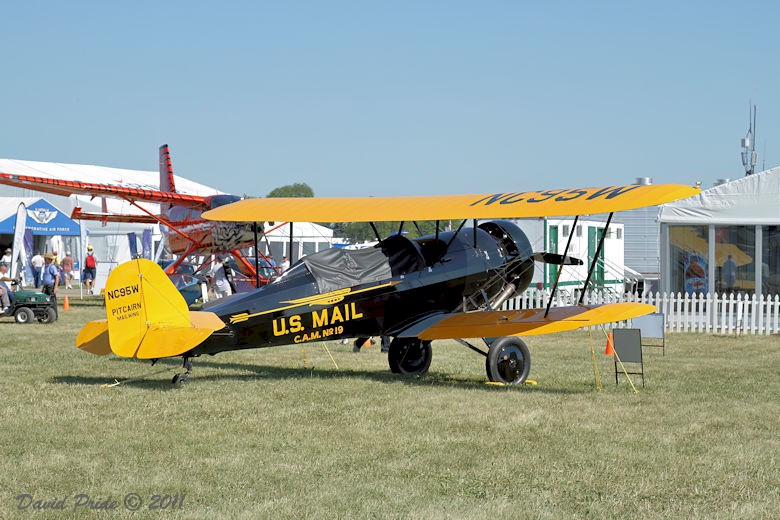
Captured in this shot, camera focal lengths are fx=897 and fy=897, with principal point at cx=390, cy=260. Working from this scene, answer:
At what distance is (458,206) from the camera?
32.6ft

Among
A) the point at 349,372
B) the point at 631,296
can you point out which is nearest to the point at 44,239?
the point at 631,296

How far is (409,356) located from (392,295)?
123 centimetres

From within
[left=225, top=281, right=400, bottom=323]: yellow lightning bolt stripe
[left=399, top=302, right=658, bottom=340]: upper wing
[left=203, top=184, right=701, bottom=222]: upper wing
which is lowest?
[left=399, top=302, right=658, bottom=340]: upper wing

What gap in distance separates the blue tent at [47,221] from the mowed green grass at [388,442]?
68.9 feet

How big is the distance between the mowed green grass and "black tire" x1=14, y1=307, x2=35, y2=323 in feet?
23.3

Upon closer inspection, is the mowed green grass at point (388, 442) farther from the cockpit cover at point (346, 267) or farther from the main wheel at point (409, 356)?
the cockpit cover at point (346, 267)

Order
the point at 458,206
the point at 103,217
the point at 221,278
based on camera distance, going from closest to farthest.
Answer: the point at 458,206, the point at 221,278, the point at 103,217

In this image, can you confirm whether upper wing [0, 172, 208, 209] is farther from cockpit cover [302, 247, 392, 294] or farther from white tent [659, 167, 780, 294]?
cockpit cover [302, 247, 392, 294]

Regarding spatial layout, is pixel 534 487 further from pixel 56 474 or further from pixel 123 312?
pixel 123 312

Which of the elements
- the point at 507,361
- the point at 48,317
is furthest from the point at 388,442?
the point at 48,317

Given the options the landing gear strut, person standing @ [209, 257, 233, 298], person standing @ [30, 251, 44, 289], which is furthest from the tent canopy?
person standing @ [30, 251, 44, 289]

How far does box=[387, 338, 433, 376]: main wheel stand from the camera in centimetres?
1119

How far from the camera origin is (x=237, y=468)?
240 inches

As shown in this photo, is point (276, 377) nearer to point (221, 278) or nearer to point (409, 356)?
point (409, 356)
